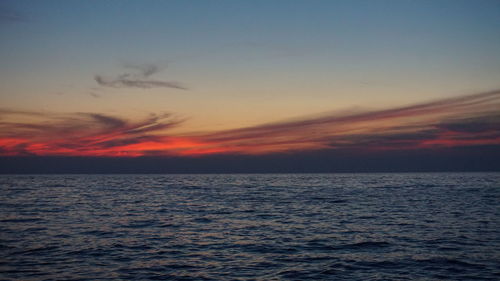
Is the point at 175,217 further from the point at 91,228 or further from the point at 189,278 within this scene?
the point at 189,278

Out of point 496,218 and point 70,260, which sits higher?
point 70,260

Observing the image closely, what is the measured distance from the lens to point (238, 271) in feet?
53.2

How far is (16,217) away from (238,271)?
2663cm

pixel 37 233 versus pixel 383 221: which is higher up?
pixel 37 233

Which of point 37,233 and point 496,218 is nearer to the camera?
point 37,233

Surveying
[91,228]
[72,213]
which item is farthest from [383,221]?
A: [72,213]

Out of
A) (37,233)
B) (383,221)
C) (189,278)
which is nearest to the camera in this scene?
(189,278)

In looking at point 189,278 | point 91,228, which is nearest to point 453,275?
point 189,278

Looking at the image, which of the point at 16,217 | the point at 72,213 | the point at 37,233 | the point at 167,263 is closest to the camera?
the point at 167,263

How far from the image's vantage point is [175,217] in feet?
114

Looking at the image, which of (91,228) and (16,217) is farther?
(16,217)

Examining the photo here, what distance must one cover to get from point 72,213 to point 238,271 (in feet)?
86.5

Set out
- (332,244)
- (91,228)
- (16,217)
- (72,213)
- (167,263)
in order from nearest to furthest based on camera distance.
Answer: (167,263)
(332,244)
(91,228)
(16,217)
(72,213)

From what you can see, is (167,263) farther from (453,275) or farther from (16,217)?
(16,217)
